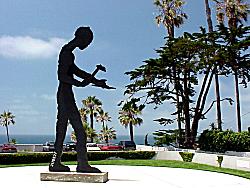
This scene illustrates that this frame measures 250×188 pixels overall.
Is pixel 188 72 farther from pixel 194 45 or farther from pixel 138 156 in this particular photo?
pixel 138 156

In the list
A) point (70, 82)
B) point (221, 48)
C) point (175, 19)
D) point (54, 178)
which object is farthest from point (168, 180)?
point (175, 19)

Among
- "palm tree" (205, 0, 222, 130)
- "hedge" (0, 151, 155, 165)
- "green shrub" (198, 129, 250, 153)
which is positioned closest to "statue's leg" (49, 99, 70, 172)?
"hedge" (0, 151, 155, 165)

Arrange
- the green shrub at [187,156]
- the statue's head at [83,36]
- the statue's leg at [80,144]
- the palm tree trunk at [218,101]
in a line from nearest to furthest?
1. the statue's leg at [80,144]
2. the statue's head at [83,36]
3. the green shrub at [187,156]
4. the palm tree trunk at [218,101]

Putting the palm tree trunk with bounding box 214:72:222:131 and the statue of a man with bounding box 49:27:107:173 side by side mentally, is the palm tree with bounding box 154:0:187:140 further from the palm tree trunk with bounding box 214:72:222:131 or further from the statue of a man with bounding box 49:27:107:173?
the statue of a man with bounding box 49:27:107:173

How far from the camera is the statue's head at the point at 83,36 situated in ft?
37.2

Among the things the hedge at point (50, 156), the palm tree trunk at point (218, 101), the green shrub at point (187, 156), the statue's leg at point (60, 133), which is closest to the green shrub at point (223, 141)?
the palm tree trunk at point (218, 101)

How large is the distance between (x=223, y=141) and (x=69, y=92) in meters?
15.1

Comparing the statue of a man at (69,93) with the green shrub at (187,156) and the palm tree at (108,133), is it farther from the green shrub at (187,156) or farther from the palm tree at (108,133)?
the palm tree at (108,133)

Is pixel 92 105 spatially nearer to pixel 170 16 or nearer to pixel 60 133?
pixel 170 16

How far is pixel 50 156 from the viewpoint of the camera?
23.0 m

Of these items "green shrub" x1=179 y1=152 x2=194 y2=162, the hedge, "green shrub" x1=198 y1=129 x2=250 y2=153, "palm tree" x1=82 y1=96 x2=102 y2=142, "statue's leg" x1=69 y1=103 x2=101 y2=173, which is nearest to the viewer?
"statue's leg" x1=69 y1=103 x2=101 y2=173

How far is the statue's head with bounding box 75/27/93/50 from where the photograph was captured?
11.3 m

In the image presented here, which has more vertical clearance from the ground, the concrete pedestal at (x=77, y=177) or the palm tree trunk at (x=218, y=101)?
the palm tree trunk at (x=218, y=101)

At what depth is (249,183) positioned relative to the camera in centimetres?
1131
